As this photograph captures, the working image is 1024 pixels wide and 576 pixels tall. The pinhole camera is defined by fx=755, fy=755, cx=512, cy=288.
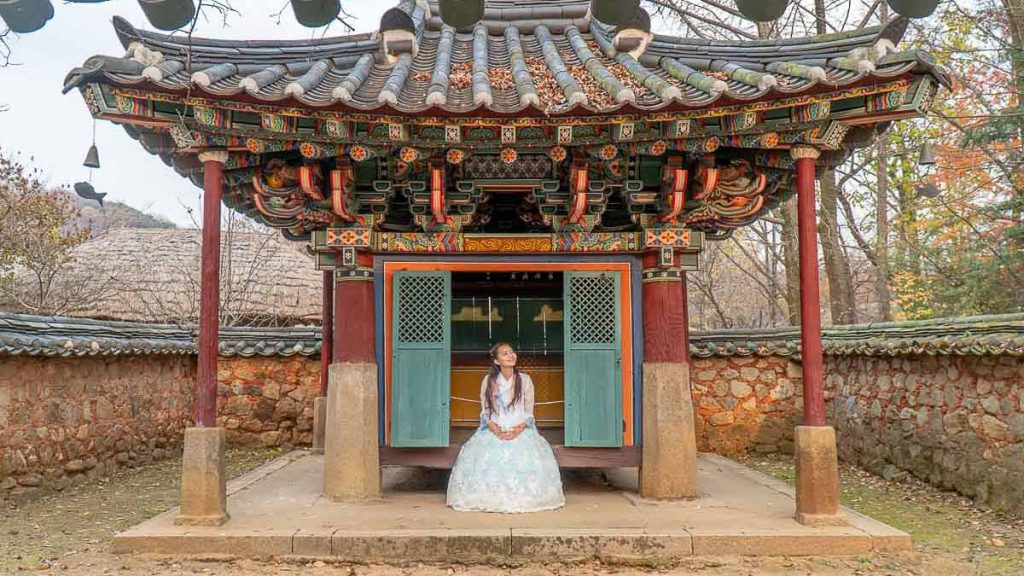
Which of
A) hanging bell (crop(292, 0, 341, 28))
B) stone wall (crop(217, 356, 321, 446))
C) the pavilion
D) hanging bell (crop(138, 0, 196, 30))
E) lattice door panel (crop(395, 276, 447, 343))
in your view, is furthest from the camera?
stone wall (crop(217, 356, 321, 446))

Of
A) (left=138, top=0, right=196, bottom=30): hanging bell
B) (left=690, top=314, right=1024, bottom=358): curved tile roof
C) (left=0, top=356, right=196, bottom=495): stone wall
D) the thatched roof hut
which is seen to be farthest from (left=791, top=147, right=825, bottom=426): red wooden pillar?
the thatched roof hut

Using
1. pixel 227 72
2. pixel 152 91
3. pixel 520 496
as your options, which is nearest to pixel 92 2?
pixel 152 91

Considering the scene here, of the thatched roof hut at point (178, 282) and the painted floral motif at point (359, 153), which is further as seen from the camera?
the thatched roof hut at point (178, 282)

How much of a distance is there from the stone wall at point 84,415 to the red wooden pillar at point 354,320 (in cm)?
340

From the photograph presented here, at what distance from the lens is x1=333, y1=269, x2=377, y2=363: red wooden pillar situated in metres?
7.18

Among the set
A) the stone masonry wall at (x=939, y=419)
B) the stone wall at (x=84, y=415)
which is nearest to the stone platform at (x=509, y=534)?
the stone masonry wall at (x=939, y=419)

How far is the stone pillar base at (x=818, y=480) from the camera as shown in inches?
239

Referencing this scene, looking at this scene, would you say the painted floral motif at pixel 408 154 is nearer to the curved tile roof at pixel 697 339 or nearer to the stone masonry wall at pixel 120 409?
the curved tile roof at pixel 697 339

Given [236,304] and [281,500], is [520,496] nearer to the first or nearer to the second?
[281,500]

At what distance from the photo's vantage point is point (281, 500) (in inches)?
278

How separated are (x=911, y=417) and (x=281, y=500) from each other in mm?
6872

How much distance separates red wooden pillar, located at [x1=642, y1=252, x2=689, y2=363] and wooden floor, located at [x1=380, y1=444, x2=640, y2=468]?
97 centimetres

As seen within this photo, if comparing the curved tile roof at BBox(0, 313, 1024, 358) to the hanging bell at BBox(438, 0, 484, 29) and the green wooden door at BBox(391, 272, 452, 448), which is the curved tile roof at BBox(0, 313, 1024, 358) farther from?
the hanging bell at BBox(438, 0, 484, 29)

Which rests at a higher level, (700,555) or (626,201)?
(626,201)
